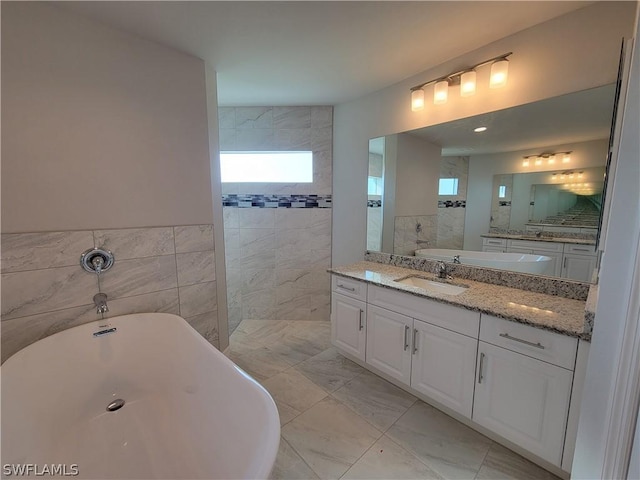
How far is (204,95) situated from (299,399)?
2300 mm

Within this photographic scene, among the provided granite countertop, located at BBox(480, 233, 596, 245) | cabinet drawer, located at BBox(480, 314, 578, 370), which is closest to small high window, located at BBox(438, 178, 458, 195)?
granite countertop, located at BBox(480, 233, 596, 245)

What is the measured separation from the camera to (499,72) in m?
1.63

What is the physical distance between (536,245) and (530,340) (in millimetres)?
761

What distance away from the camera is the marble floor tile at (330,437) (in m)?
1.43

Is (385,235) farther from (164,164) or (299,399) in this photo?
(164,164)

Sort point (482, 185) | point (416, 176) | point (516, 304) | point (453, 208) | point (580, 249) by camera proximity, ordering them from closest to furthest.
Result: point (516, 304) → point (580, 249) → point (482, 185) → point (453, 208) → point (416, 176)

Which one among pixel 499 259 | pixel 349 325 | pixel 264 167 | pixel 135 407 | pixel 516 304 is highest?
pixel 264 167

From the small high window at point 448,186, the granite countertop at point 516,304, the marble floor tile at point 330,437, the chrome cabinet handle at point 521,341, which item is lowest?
the marble floor tile at point 330,437

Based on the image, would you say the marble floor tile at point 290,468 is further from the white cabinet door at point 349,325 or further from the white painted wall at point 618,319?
the white painted wall at point 618,319

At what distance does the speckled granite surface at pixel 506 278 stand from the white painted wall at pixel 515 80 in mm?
582

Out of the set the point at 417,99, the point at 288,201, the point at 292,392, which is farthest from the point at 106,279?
the point at 417,99

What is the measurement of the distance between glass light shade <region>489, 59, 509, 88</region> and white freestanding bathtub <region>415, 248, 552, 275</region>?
1.12 metres

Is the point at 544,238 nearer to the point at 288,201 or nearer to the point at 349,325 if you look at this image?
the point at 349,325

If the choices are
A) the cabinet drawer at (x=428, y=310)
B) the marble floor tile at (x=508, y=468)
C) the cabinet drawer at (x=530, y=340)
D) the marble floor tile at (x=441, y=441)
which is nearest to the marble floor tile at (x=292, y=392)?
the marble floor tile at (x=441, y=441)
